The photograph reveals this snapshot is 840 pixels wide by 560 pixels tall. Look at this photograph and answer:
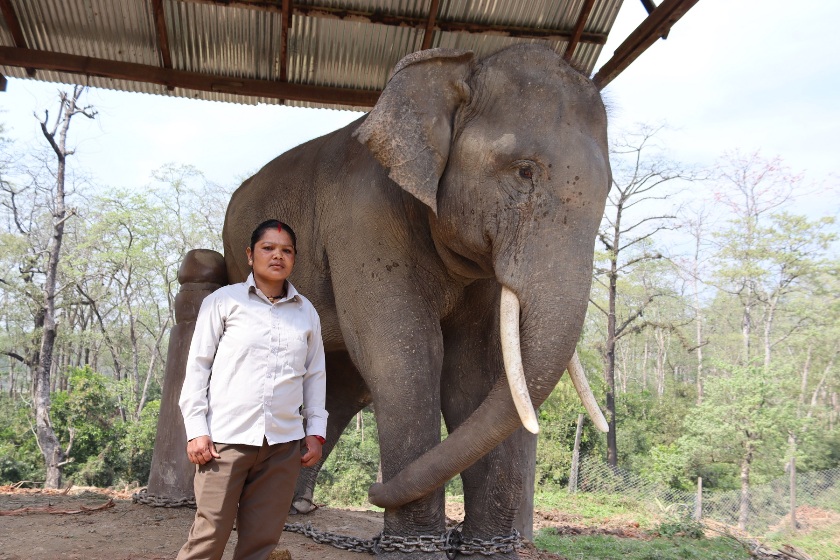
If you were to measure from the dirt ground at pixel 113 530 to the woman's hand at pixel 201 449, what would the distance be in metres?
0.97

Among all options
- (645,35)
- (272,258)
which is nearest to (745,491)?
(645,35)

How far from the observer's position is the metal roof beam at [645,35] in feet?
15.5

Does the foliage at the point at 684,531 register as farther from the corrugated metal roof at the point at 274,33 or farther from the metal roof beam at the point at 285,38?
the metal roof beam at the point at 285,38

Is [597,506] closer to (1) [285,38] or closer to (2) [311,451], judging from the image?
(1) [285,38]

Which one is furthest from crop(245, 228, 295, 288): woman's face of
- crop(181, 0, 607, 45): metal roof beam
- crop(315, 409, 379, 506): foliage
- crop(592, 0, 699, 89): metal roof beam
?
crop(315, 409, 379, 506): foliage

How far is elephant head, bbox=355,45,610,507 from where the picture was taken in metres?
3.11

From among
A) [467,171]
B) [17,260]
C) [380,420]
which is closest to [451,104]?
[467,171]

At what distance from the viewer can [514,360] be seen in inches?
121

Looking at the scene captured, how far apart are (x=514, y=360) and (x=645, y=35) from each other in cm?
295

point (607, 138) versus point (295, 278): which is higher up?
point (607, 138)

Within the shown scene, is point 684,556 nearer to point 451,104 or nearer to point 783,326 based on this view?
point 451,104

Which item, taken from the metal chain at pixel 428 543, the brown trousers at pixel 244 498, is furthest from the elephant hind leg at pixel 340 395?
the brown trousers at pixel 244 498

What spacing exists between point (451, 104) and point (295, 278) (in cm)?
162

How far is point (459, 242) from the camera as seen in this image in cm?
349
